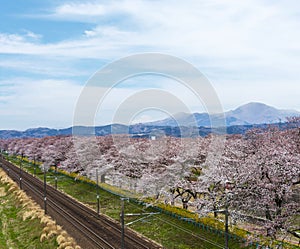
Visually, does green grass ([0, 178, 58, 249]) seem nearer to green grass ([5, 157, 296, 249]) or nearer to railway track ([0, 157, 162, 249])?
railway track ([0, 157, 162, 249])

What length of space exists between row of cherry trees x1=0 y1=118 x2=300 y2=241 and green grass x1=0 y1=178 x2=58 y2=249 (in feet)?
44.6

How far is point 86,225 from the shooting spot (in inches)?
1500

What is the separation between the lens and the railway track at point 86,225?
31.7 m

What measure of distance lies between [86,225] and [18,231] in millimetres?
7789

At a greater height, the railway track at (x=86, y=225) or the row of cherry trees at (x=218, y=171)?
the row of cherry trees at (x=218, y=171)

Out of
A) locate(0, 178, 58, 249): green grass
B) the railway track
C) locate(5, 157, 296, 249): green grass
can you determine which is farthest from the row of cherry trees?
locate(0, 178, 58, 249): green grass

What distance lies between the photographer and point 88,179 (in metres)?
64.8

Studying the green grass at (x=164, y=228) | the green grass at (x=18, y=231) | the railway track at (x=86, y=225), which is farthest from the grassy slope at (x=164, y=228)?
the green grass at (x=18, y=231)

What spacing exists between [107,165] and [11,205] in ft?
Answer: 51.9

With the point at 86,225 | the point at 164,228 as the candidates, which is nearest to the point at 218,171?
the point at 164,228

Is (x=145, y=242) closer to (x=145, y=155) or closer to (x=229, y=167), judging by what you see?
(x=229, y=167)

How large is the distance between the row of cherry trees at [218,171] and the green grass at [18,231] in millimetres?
13590

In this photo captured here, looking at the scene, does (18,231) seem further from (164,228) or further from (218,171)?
(218,171)

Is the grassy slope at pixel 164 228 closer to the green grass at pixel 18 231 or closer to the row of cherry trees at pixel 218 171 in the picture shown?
the row of cherry trees at pixel 218 171
